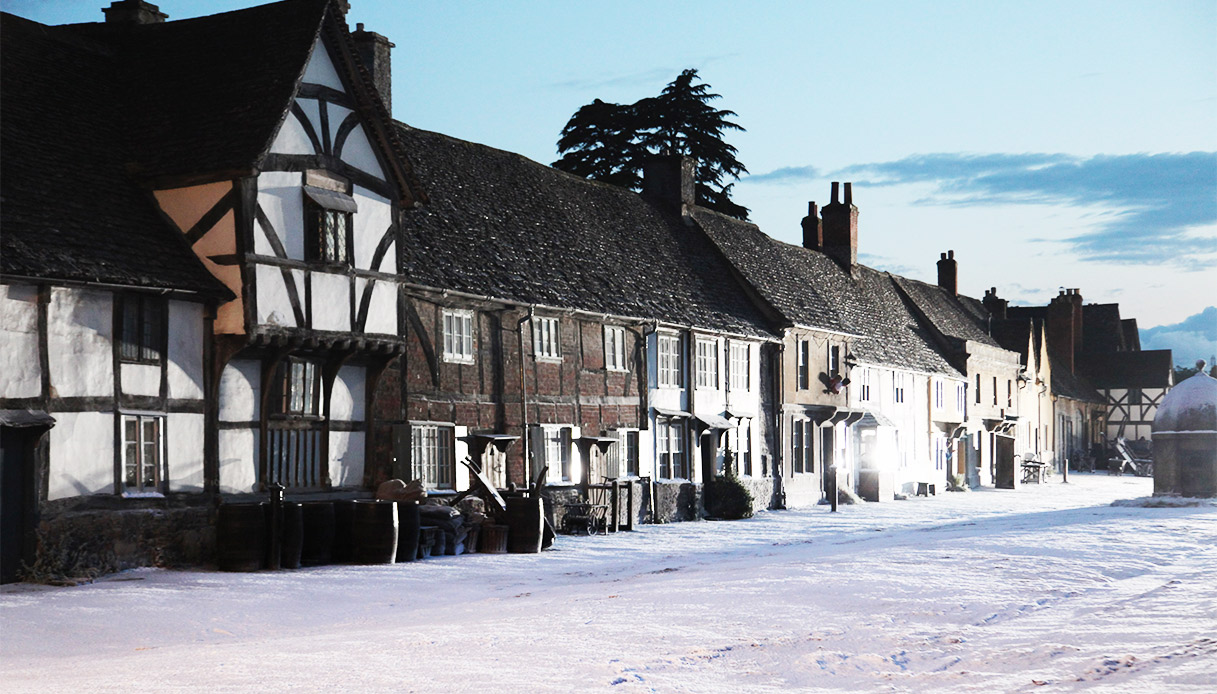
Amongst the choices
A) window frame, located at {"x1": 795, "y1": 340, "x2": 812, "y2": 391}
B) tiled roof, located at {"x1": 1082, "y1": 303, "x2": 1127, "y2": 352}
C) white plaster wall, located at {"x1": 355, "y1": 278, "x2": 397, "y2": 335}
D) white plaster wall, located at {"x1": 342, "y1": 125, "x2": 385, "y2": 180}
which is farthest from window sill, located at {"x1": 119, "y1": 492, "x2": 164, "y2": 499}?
tiled roof, located at {"x1": 1082, "y1": 303, "x2": 1127, "y2": 352}

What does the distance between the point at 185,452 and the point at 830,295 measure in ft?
101

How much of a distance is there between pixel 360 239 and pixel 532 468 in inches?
273

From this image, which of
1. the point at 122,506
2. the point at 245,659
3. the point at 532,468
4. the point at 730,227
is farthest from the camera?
the point at 730,227

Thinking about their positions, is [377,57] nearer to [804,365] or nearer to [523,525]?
[523,525]

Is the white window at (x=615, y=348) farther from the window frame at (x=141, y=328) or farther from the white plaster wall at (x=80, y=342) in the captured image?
the white plaster wall at (x=80, y=342)

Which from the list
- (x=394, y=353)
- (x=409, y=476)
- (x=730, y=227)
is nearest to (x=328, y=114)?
(x=394, y=353)

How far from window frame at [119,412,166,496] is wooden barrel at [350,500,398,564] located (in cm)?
319

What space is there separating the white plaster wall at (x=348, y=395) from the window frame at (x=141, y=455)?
142 inches

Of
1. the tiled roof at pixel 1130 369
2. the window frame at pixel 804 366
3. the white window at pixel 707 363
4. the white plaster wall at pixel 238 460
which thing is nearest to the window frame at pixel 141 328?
the white plaster wall at pixel 238 460

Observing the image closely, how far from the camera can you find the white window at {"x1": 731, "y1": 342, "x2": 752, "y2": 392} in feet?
125

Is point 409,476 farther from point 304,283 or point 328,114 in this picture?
point 328,114

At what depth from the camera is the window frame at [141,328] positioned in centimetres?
2025

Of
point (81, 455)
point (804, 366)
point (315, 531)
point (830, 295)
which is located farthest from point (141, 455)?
point (830, 295)

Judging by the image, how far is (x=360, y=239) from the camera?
2425cm
